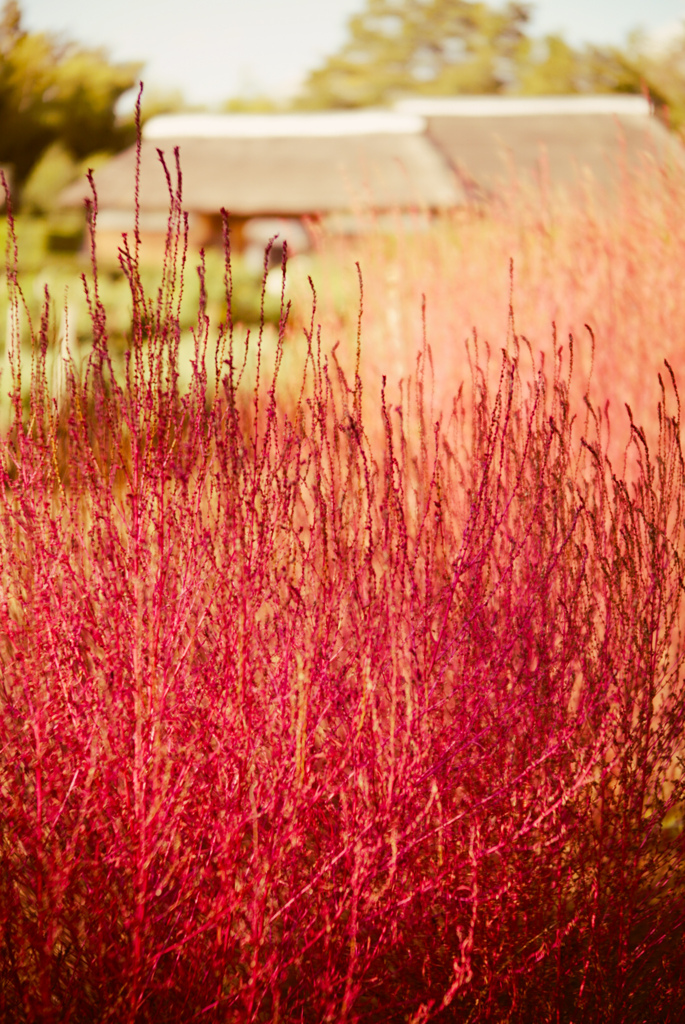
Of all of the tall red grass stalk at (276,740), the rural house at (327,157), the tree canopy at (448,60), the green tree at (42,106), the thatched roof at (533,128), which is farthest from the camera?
the tree canopy at (448,60)

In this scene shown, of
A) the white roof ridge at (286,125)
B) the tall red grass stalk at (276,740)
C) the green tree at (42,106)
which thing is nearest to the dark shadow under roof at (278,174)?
the white roof ridge at (286,125)

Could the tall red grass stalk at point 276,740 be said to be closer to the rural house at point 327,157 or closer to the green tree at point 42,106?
the rural house at point 327,157

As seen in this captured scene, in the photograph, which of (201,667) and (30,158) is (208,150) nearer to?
(30,158)

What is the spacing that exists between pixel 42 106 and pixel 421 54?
70.1 feet

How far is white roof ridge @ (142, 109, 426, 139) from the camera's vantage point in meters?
19.2

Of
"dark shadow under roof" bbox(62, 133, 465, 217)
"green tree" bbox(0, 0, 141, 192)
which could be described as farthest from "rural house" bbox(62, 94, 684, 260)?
"green tree" bbox(0, 0, 141, 192)

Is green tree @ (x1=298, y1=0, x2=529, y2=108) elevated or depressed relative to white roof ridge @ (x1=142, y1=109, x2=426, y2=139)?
elevated

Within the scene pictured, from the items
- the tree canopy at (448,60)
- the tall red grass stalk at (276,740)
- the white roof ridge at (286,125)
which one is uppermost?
the tree canopy at (448,60)

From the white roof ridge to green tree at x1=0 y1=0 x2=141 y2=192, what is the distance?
2.78 m

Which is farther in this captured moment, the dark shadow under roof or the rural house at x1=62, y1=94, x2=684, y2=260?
the rural house at x1=62, y1=94, x2=684, y2=260

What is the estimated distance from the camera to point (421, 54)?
37.7m

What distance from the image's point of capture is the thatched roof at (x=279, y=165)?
1672 cm

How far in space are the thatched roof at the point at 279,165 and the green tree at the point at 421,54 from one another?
17360 mm

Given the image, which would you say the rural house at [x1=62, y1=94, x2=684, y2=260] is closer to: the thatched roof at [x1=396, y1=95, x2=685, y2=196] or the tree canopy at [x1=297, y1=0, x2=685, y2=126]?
the thatched roof at [x1=396, y1=95, x2=685, y2=196]
